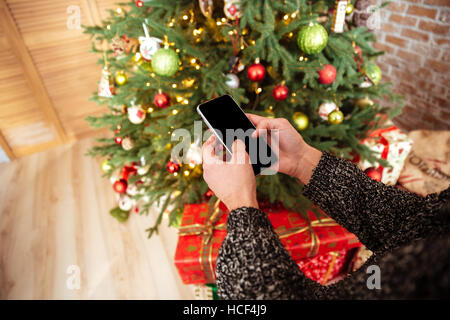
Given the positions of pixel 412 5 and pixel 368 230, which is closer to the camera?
pixel 368 230

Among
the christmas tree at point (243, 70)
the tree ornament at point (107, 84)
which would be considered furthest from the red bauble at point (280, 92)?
the tree ornament at point (107, 84)

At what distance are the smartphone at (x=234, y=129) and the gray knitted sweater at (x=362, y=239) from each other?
129mm

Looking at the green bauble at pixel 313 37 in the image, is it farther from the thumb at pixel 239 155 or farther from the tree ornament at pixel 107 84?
the tree ornament at pixel 107 84

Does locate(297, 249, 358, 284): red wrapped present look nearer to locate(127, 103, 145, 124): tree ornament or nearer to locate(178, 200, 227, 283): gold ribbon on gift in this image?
locate(178, 200, 227, 283): gold ribbon on gift

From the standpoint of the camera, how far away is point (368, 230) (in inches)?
22.4

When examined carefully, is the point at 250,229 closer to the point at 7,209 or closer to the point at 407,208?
the point at 407,208

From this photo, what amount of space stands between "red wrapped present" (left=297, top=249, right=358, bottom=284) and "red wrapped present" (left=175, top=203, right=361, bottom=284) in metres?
0.09

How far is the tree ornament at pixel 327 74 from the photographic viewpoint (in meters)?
0.98

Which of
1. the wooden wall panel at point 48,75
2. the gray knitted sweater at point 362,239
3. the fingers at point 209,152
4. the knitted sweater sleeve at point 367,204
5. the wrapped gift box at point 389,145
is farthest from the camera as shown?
the wooden wall panel at point 48,75

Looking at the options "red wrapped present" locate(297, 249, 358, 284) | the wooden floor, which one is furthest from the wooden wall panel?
"red wrapped present" locate(297, 249, 358, 284)

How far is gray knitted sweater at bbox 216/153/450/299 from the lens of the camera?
0.88 ft

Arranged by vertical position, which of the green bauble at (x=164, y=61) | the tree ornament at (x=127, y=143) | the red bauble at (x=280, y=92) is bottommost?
the tree ornament at (x=127, y=143)
